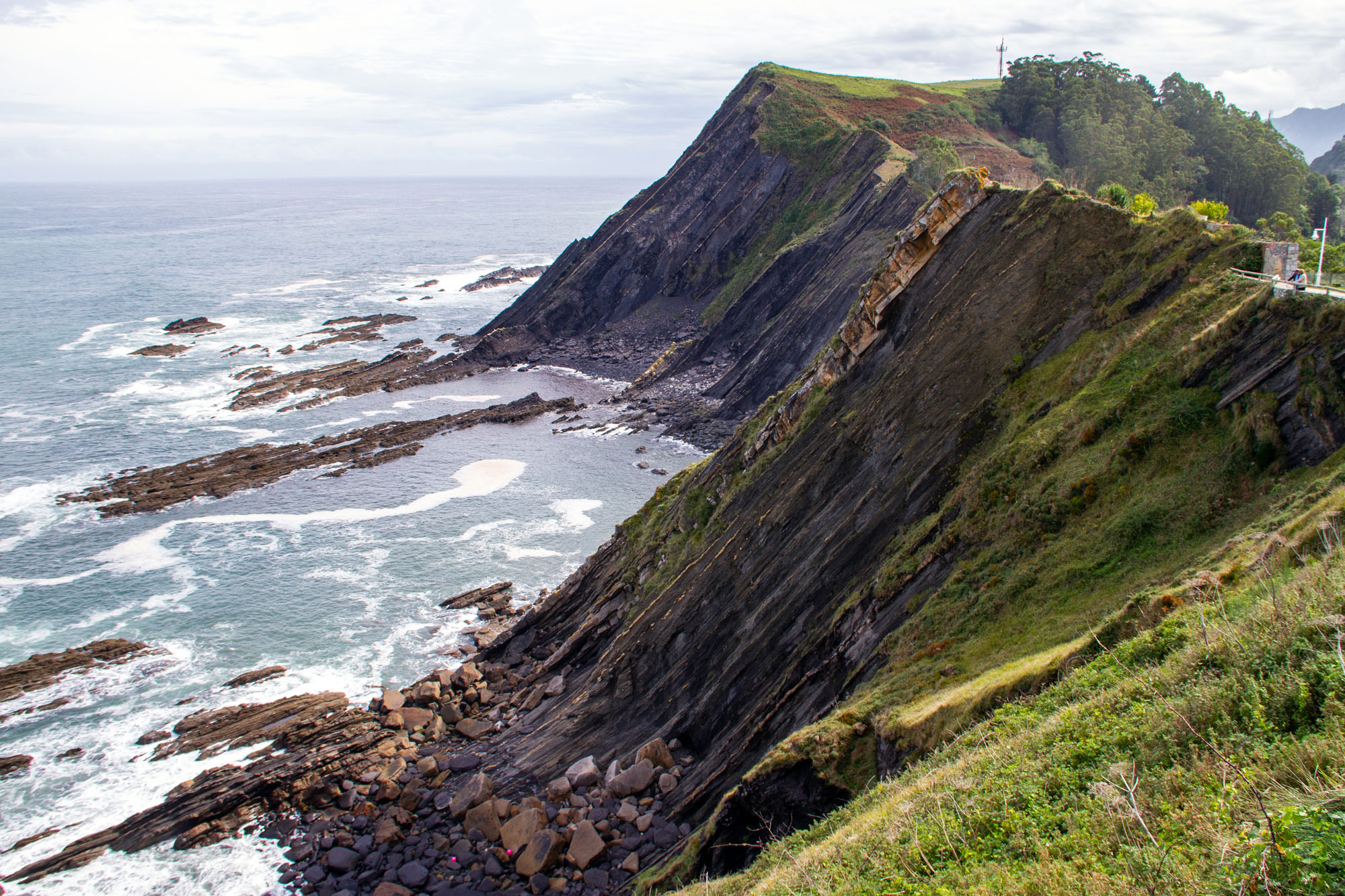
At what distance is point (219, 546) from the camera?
145ft

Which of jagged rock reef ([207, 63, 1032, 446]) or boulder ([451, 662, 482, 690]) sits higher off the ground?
jagged rock reef ([207, 63, 1032, 446])

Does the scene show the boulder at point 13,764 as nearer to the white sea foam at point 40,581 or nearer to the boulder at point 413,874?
the white sea foam at point 40,581

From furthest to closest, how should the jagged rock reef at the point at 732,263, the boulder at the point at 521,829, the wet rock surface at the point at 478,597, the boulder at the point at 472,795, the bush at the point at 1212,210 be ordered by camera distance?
the jagged rock reef at the point at 732,263 < the wet rock surface at the point at 478,597 < the bush at the point at 1212,210 < the boulder at the point at 472,795 < the boulder at the point at 521,829

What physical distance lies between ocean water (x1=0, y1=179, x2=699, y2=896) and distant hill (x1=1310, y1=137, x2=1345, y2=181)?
386 ft

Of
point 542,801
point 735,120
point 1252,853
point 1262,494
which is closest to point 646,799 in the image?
point 542,801

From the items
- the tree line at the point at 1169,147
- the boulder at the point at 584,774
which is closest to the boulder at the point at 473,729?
the boulder at the point at 584,774

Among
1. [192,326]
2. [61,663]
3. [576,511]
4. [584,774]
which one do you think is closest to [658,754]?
[584,774]

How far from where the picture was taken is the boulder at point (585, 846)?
2025 cm

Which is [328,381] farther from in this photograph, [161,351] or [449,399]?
[161,351]

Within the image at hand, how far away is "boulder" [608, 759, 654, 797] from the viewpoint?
872 inches

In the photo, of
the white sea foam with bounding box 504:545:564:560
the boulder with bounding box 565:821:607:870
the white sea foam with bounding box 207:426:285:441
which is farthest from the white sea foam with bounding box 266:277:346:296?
the boulder with bounding box 565:821:607:870

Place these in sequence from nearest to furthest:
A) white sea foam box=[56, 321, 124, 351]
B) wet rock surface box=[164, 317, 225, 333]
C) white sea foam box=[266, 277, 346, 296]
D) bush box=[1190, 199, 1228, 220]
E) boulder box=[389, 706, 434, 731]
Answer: bush box=[1190, 199, 1228, 220] → boulder box=[389, 706, 434, 731] → white sea foam box=[56, 321, 124, 351] → wet rock surface box=[164, 317, 225, 333] → white sea foam box=[266, 277, 346, 296]

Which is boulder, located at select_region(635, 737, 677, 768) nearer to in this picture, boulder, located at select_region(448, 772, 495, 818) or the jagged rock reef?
boulder, located at select_region(448, 772, 495, 818)

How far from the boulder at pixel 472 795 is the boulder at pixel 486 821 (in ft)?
1.29
